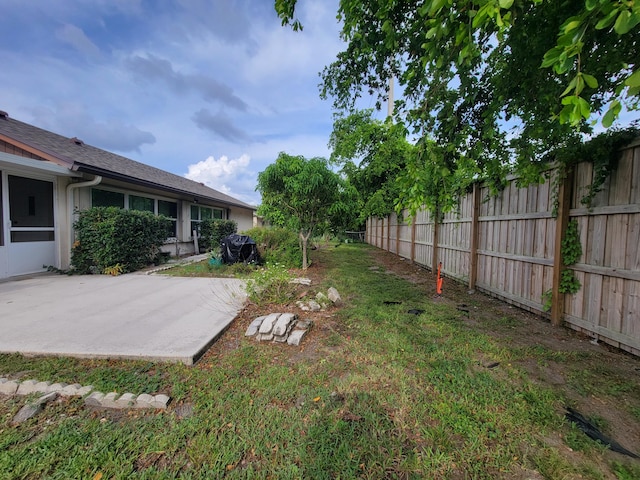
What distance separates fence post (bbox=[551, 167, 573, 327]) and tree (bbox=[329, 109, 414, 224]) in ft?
37.7

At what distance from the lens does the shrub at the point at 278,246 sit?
8148 mm

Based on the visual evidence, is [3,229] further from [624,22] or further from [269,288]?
[624,22]

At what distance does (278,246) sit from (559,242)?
689 centimetres

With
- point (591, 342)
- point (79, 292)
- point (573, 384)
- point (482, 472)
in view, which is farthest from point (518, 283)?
point (79, 292)

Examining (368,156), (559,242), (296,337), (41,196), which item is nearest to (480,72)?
(559,242)

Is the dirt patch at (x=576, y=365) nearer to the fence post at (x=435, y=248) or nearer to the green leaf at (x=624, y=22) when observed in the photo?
the green leaf at (x=624, y=22)

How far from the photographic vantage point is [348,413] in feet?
6.29

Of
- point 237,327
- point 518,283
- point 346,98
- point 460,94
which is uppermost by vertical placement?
point 346,98

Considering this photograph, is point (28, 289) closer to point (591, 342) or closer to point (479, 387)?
point (479, 387)

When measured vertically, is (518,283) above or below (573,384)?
above

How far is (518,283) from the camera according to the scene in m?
4.39

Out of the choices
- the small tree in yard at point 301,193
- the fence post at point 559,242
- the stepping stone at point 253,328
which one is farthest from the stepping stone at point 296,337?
the small tree in yard at point 301,193

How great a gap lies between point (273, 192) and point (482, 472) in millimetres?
6717

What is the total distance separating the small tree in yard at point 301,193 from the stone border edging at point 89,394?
5040mm
